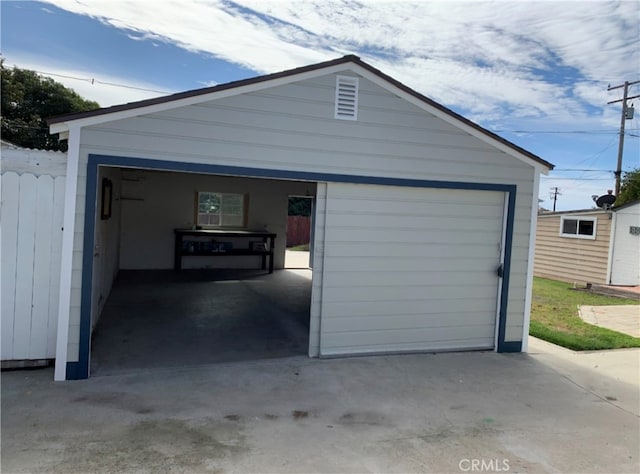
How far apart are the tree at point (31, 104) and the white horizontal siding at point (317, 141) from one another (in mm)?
15495

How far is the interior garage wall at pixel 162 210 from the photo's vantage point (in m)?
10.7

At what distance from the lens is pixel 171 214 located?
11.1 metres

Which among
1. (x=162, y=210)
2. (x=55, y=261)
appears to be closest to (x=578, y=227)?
(x=162, y=210)

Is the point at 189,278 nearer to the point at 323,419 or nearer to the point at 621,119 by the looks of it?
the point at 323,419

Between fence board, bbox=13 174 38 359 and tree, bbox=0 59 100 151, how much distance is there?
15.1 m

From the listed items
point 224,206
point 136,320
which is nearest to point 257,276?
point 224,206

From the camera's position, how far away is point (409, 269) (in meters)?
5.15

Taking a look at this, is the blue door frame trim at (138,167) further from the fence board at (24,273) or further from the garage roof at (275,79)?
the fence board at (24,273)

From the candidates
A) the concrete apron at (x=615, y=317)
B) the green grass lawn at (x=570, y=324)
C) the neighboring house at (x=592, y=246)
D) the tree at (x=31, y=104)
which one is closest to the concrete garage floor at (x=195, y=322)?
the green grass lawn at (x=570, y=324)

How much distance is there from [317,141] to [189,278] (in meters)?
6.37

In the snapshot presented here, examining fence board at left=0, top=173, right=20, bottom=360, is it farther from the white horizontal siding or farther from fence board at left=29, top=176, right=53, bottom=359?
the white horizontal siding

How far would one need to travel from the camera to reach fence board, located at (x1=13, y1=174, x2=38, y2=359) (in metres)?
3.97

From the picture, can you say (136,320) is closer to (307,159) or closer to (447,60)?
(307,159)

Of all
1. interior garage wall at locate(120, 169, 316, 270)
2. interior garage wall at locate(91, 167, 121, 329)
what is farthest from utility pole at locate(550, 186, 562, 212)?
interior garage wall at locate(91, 167, 121, 329)
